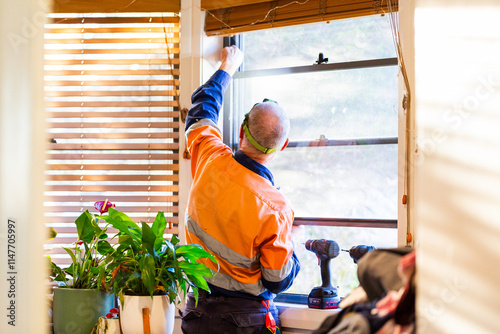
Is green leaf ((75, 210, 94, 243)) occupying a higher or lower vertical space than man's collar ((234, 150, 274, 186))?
lower

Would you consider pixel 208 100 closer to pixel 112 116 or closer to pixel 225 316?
pixel 112 116

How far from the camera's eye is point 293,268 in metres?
1.99

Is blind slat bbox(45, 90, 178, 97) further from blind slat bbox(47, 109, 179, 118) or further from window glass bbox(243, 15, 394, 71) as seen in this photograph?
window glass bbox(243, 15, 394, 71)

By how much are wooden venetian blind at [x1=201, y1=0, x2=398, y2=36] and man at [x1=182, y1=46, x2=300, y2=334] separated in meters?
0.47

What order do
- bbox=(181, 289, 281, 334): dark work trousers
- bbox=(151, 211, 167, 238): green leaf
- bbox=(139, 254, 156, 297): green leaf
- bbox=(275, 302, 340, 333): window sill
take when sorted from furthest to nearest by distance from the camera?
bbox=(275, 302, 340, 333): window sill → bbox=(181, 289, 281, 334): dark work trousers → bbox=(151, 211, 167, 238): green leaf → bbox=(139, 254, 156, 297): green leaf

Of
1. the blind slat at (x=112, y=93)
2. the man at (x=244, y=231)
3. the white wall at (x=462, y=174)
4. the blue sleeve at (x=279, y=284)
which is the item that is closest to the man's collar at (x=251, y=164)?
the man at (x=244, y=231)

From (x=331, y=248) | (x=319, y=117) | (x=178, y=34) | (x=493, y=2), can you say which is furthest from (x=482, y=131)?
(x=178, y=34)

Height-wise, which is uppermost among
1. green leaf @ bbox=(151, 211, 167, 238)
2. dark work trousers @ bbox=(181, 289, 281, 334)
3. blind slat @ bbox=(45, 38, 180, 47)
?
blind slat @ bbox=(45, 38, 180, 47)

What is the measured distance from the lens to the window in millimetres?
2225

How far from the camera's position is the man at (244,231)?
191 cm

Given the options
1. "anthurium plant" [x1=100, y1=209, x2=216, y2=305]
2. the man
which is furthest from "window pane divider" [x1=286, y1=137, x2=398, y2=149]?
"anthurium plant" [x1=100, y1=209, x2=216, y2=305]

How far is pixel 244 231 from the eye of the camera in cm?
190

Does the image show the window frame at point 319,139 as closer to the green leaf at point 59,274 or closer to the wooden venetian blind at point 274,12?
the wooden venetian blind at point 274,12

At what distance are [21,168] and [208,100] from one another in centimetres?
195
